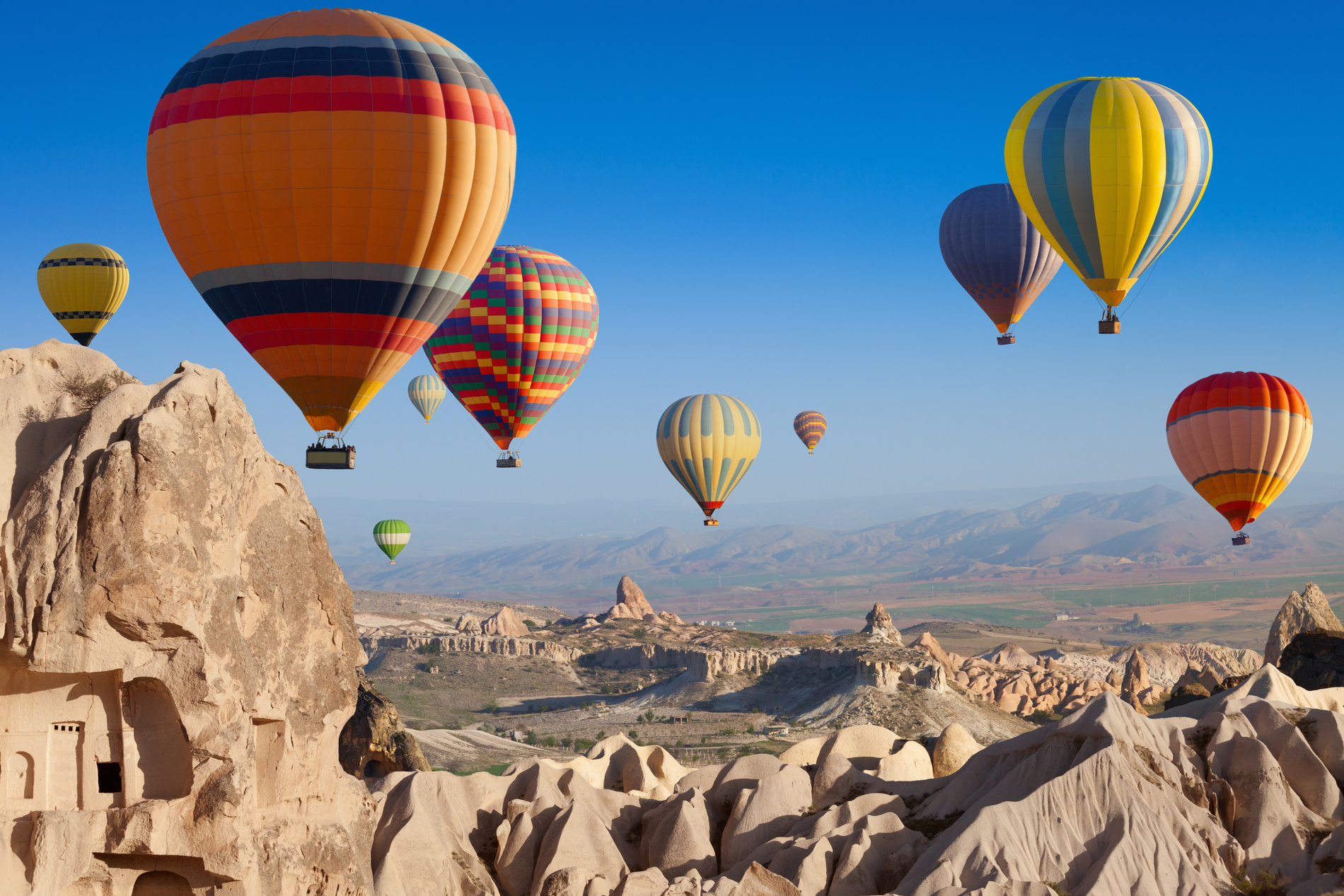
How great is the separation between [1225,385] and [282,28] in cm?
4803

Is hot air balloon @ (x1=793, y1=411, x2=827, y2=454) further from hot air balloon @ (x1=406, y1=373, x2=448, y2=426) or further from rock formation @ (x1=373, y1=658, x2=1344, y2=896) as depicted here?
rock formation @ (x1=373, y1=658, x2=1344, y2=896)

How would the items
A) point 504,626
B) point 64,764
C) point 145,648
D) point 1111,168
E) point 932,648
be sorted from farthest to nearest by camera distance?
point 504,626 < point 932,648 < point 1111,168 < point 64,764 < point 145,648

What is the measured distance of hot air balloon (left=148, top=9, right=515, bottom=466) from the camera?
111 feet

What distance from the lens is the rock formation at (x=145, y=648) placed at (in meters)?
20.0

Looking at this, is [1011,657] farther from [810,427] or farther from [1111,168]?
[1111,168]

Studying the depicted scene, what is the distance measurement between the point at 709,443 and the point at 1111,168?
3488cm

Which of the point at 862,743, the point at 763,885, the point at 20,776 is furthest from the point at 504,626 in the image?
the point at 20,776

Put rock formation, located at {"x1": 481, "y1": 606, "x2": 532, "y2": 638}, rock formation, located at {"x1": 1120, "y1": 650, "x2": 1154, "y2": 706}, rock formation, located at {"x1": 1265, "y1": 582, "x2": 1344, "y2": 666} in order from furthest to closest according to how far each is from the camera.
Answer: rock formation, located at {"x1": 481, "y1": 606, "x2": 532, "y2": 638} → rock formation, located at {"x1": 1120, "y1": 650, "x2": 1154, "y2": 706} → rock formation, located at {"x1": 1265, "y1": 582, "x2": 1344, "y2": 666}

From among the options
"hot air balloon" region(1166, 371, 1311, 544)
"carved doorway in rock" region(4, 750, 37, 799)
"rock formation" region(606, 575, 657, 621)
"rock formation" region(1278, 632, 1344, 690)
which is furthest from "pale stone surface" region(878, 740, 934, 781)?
"rock formation" region(606, 575, 657, 621)

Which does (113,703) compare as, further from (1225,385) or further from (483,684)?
(483,684)

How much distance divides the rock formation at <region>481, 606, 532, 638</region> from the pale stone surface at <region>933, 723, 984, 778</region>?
13071cm

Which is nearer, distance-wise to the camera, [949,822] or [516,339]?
[949,822]

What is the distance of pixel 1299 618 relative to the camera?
10112 cm

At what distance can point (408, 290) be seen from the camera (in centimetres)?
3612
